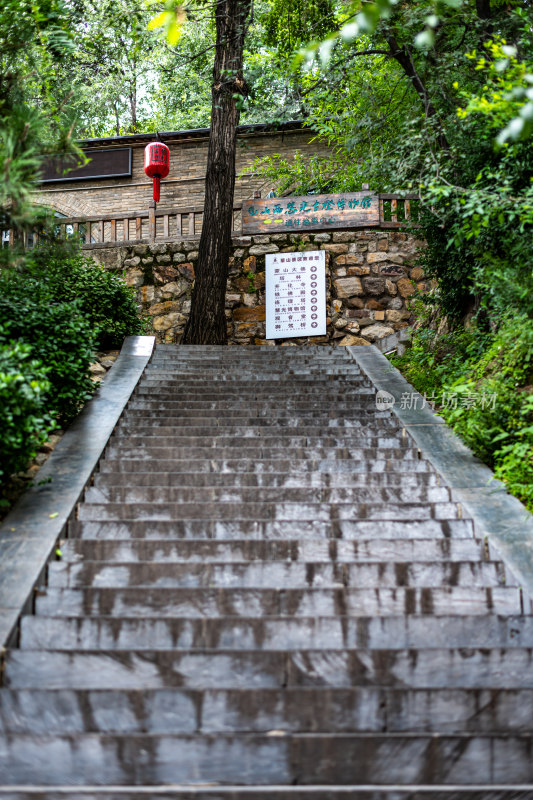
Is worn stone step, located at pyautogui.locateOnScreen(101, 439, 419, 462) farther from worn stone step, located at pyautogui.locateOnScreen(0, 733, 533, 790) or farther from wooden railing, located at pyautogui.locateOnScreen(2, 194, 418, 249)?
wooden railing, located at pyautogui.locateOnScreen(2, 194, 418, 249)

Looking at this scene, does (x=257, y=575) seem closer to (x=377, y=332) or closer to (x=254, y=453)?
(x=254, y=453)

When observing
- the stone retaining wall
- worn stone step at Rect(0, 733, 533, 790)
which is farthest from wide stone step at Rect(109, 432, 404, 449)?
the stone retaining wall

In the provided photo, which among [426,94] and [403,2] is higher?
[403,2]

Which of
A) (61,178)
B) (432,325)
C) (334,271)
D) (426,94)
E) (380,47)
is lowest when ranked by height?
(432,325)

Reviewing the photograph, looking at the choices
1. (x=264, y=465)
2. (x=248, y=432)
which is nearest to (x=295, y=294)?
(x=248, y=432)

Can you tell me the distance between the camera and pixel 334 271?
1038 cm

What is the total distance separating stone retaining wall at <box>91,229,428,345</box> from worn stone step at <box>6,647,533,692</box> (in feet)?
24.6

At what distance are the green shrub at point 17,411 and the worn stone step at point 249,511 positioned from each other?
48 cm

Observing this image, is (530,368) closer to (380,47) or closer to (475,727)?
(475,727)

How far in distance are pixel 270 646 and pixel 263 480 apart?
1.71 metres

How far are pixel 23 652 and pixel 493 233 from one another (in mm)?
5116

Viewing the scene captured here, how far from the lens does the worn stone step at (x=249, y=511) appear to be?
425 centimetres

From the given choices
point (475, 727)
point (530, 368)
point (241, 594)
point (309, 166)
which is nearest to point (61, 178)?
point (309, 166)

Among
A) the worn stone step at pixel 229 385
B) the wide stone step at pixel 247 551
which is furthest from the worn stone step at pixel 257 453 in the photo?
the worn stone step at pixel 229 385
